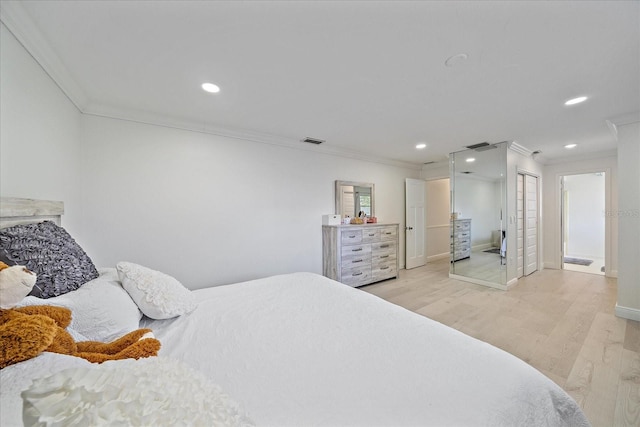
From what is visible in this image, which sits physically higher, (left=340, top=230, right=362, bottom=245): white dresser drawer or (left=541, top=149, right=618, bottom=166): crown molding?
(left=541, top=149, right=618, bottom=166): crown molding

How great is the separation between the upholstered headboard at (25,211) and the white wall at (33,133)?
0.21 ft

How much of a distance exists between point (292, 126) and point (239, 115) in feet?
2.16

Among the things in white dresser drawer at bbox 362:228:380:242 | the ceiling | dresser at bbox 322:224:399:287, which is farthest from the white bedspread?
white dresser drawer at bbox 362:228:380:242

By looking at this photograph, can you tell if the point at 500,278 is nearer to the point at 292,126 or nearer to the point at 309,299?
the point at 309,299

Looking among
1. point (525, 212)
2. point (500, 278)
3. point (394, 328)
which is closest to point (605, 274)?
point (525, 212)

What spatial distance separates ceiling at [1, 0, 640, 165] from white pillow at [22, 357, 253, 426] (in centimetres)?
164

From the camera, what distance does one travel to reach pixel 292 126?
2965 millimetres

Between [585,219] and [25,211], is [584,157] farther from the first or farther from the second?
[25,211]

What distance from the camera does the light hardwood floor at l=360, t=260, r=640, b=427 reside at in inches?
64.5

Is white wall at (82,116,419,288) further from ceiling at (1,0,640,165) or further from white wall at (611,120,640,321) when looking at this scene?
white wall at (611,120,640,321)

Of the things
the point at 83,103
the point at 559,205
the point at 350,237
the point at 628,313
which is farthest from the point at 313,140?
the point at 559,205

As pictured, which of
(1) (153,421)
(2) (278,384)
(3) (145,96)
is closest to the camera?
(1) (153,421)

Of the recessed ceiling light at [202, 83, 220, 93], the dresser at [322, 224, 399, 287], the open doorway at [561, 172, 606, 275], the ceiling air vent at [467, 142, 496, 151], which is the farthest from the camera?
the open doorway at [561, 172, 606, 275]

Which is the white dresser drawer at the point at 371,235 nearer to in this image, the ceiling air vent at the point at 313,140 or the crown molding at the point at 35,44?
the ceiling air vent at the point at 313,140
